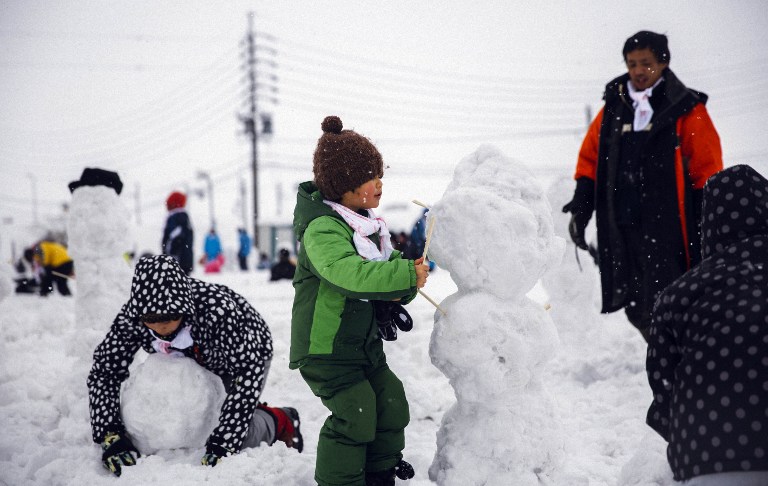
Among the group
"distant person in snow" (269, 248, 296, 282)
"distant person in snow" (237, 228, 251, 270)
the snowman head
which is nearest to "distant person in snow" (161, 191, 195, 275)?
the snowman head

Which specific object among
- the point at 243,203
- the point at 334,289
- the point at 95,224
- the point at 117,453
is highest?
the point at 334,289

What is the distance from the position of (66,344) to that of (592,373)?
15.1 ft

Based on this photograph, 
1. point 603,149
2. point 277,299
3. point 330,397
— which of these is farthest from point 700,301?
point 277,299

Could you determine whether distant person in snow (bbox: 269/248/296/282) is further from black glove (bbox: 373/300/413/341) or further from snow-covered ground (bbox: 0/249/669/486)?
black glove (bbox: 373/300/413/341)

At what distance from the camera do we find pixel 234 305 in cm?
304

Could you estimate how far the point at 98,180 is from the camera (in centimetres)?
543

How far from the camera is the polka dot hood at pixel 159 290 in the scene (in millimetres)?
2736

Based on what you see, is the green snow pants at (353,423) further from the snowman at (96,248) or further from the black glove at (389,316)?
the snowman at (96,248)

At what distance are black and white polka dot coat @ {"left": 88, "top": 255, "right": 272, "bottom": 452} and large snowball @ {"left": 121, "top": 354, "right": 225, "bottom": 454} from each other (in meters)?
0.08

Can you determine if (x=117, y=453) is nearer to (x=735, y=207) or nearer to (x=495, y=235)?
(x=495, y=235)

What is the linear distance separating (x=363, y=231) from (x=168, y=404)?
130 centimetres

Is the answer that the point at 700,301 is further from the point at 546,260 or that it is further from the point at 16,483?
the point at 16,483

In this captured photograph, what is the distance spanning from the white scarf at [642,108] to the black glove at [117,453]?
2.98 meters

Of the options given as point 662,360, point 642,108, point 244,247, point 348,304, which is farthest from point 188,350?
point 244,247
